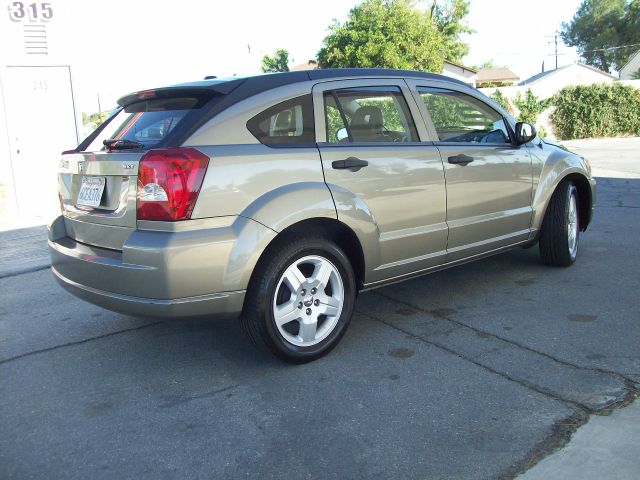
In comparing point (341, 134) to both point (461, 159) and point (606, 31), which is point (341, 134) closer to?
point (461, 159)

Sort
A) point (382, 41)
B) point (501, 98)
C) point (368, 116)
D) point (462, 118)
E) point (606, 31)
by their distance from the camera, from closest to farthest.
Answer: point (368, 116) → point (462, 118) → point (501, 98) → point (382, 41) → point (606, 31)

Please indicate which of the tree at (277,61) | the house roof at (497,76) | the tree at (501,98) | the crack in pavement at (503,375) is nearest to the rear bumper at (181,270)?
the crack in pavement at (503,375)

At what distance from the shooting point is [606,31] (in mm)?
74250

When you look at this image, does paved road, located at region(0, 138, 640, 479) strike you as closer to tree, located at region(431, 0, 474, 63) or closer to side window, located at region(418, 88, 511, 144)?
side window, located at region(418, 88, 511, 144)

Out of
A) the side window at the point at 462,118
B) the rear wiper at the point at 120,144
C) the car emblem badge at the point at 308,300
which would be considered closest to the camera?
the rear wiper at the point at 120,144

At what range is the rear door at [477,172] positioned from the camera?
4355 mm

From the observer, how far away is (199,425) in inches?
118

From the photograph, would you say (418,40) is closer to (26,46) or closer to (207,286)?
(26,46)

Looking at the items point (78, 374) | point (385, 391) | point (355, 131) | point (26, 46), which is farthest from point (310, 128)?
point (26, 46)

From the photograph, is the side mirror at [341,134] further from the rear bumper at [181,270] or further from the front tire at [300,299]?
the rear bumper at [181,270]

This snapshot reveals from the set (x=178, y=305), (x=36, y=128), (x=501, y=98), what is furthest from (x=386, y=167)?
(x=501, y=98)

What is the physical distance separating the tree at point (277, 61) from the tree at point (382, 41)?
6879 millimetres

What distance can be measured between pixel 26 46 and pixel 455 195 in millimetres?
8832

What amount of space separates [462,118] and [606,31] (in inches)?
3194
